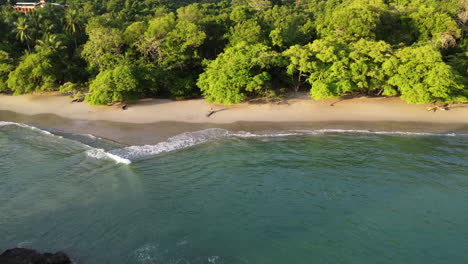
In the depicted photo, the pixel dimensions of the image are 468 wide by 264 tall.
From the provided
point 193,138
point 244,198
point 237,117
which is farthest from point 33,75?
point 244,198

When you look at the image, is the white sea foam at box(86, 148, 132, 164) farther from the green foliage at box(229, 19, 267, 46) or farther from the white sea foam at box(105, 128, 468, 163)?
the green foliage at box(229, 19, 267, 46)

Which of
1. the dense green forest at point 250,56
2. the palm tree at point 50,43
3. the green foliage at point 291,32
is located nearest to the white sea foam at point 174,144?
the dense green forest at point 250,56

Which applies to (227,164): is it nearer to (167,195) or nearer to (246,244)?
(167,195)

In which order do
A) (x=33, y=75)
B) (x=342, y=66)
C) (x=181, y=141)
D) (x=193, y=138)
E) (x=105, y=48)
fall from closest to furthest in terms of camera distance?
(x=181, y=141)
(x=193, y=138)
(x=342, y=66)
(x=33, y=75)
(x=105, y=48)

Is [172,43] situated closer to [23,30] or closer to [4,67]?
[4,67]

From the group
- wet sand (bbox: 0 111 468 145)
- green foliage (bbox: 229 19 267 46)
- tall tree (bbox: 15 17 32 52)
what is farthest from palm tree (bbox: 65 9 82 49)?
green foliage (bbox: 229 19 267 46)

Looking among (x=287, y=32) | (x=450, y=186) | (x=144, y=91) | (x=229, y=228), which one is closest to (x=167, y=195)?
(x=229, y=228)
